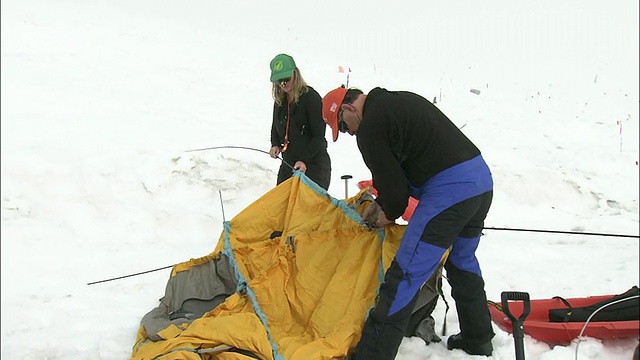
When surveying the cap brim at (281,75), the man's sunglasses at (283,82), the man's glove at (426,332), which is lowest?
the man's glove at (426,332)

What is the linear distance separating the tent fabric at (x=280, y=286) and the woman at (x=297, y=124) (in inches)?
14.2

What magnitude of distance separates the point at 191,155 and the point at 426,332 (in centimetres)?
421

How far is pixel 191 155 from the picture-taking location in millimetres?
6422

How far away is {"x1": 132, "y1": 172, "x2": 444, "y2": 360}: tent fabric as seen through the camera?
282 cm

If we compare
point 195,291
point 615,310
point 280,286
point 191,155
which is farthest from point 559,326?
point 191,155

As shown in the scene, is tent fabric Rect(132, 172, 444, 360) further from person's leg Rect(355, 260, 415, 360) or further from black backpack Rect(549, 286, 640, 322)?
black backpack Rect(549, 286, 640, 322)

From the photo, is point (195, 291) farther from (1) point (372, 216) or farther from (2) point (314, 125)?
(2) point (314, 125)

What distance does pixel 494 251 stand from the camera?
16.1 feet

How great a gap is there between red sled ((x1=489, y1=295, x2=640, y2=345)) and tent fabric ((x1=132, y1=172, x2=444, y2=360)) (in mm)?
1015

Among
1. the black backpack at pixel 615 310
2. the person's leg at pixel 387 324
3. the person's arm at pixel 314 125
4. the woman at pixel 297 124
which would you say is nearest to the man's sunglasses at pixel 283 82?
the woman at pixel 297 124

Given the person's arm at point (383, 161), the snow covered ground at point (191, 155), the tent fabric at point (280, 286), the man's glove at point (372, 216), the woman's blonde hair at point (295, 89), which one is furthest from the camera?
the snow covered ground at point (191, 155)

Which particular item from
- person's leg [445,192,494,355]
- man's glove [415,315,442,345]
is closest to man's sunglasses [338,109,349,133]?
person's leg [445,192,494,355]

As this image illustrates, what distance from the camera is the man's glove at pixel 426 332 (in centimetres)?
319

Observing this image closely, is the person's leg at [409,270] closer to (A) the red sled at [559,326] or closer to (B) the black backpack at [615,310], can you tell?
(A) the red sled at [559,326]
